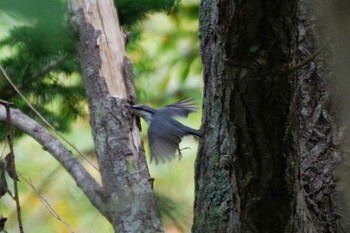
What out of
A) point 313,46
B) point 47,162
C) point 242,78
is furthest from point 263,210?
point 47,162

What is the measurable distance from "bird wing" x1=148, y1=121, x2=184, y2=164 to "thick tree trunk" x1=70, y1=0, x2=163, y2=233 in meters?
0.05

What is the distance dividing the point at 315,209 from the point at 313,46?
419 millimetres

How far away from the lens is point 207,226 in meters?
1.63

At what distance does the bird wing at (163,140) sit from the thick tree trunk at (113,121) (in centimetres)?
5

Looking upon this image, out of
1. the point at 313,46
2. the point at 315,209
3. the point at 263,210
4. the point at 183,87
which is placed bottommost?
the point at 263,210

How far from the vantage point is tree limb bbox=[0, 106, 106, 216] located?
177cm

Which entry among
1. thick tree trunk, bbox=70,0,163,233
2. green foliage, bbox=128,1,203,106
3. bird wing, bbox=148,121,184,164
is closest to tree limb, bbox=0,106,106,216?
thick tree trunk, bbox=70,0,163,233

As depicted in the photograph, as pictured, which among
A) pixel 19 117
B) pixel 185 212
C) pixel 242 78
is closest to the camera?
pixel 242 78

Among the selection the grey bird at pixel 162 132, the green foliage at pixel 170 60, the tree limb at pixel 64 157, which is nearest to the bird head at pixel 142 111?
the grey bird at pixel 162 132

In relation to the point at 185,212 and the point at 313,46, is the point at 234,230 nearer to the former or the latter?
the point at 313,46

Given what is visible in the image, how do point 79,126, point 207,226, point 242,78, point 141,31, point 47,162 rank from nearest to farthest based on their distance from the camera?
point 242,78 < point 207,226 < point 141,31 < point 79,126 < point 47,162

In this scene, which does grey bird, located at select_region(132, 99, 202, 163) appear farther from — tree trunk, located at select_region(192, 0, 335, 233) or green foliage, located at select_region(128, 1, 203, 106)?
green foliage, located at select_region(128, 1, 203, 106)

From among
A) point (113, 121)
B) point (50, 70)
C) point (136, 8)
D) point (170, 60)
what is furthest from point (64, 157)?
point (170, 60)

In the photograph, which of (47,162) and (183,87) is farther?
(47,162)
